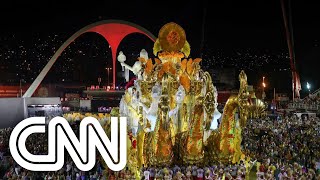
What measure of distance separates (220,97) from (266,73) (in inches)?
273

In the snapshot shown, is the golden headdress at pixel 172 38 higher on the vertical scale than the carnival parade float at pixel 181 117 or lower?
higher

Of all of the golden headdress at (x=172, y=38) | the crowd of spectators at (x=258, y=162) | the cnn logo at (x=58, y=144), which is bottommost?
the crowd of spectators at (x=258, y=162)

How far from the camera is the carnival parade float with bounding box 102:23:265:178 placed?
7434mm

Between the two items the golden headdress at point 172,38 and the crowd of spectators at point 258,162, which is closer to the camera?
the crowd of spectators at point 258,162

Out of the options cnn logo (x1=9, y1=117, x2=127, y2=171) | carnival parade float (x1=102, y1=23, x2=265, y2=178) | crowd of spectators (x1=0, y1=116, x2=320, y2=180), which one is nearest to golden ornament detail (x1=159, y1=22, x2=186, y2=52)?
carnival parade float (x1=102, y1=23, x2=265, y2=178)

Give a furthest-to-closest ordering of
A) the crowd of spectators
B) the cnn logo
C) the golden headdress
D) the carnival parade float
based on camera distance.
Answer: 1. the golden headdress
2. the carnival parade float
3. the crowd of spectators
4. the cnn logo

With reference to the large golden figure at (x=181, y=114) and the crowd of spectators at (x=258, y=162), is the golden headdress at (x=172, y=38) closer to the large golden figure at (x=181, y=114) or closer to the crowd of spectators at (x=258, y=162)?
the large golden figure at (x=181, y=114)

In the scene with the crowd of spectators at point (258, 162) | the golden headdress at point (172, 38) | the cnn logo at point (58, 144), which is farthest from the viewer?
the golden headdress at point (172, 38)

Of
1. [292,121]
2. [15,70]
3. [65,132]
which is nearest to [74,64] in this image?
[15,70]

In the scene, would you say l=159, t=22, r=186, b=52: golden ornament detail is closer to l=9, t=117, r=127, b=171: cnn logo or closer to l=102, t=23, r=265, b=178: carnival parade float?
l=102, t=23, r=265, b=178: carnival parade float

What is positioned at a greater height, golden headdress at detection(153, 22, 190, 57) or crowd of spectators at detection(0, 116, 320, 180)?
golden headdress at detection(153, 22, 190, 57)

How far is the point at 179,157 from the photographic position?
25.9 ft

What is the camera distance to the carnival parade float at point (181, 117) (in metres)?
7.43

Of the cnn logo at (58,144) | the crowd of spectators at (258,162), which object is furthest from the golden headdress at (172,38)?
the cnn logo at (58,144)
